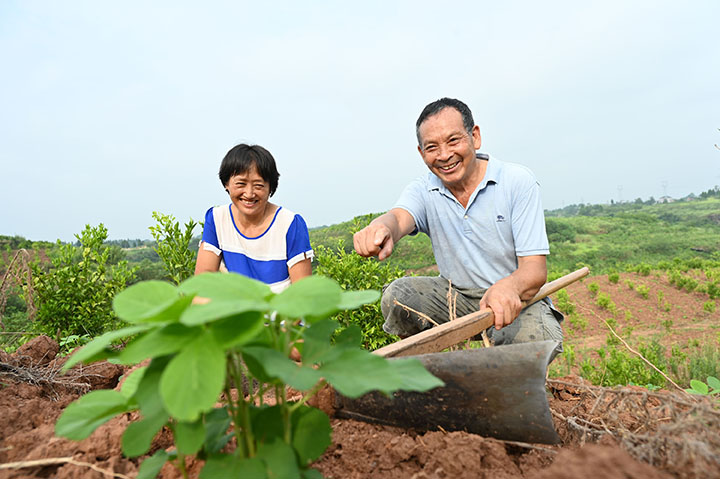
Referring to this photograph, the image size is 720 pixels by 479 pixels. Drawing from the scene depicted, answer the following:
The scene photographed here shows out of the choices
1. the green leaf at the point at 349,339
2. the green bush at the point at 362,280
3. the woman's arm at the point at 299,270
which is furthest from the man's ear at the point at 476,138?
the green leaf at the point at 349,339

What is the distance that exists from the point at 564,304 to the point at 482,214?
11.4m

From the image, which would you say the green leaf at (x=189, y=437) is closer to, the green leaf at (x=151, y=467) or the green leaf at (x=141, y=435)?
the green leaf at (x=141, y=435)

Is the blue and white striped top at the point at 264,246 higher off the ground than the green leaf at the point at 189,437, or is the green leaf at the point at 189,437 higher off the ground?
the blue and white striped top at the point at 264,246

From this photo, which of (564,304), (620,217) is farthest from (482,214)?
(620,217)

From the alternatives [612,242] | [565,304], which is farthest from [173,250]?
[612,242]

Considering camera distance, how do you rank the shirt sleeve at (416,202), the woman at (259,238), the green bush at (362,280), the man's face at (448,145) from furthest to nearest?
the green bush at (362,280), the shirt sleeve at (416,202), the woman at (259,238), the man's face at (448,145)

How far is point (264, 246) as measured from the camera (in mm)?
3350

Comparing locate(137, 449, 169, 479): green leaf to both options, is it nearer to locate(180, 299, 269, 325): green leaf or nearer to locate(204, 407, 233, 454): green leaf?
locate(204, 407, 233, 454): green leaf

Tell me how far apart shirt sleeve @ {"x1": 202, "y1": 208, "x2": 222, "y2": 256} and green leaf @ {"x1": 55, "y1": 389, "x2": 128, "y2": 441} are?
→ 2.48 m

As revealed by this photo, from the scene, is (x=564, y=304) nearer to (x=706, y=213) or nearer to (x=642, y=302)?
(x=642, y=302)

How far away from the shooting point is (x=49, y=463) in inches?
48.6

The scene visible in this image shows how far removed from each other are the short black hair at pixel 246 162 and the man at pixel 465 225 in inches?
36.0

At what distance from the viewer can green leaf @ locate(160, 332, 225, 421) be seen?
724 millimetres

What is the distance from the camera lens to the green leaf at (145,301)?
0.78 meters
